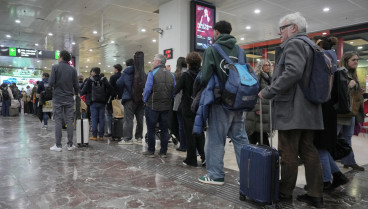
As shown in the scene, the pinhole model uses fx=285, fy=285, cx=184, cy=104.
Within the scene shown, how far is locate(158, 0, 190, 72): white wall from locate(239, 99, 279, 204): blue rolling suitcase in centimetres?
531

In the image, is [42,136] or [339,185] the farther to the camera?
[42,136]

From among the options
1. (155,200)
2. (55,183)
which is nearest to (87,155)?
(55,183)

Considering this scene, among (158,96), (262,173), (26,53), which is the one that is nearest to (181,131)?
(158,96)

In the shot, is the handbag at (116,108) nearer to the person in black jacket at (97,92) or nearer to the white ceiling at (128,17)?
the person in black jacket at (97,92)

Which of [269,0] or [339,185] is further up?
[269,0]

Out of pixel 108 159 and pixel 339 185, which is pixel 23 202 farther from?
pixel 339 185

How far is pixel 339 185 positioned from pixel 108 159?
2873 millimetres

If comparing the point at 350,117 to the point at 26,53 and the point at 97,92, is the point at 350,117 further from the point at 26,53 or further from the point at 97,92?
the point at 26,53

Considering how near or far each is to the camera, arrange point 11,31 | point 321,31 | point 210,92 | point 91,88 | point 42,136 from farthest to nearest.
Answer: point 11,31 < point 321,31 < point 42,136 < point 91,88 < point 210,92

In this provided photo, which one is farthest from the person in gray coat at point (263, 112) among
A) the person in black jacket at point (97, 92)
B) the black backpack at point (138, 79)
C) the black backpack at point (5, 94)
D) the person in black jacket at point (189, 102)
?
the black backpack at point (5, 94)

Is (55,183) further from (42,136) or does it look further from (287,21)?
(42,136)

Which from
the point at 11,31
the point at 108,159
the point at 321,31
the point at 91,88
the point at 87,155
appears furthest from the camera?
the point at 11,31

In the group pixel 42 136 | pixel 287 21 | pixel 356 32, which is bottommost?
pixel 42 136

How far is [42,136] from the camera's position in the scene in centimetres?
625
